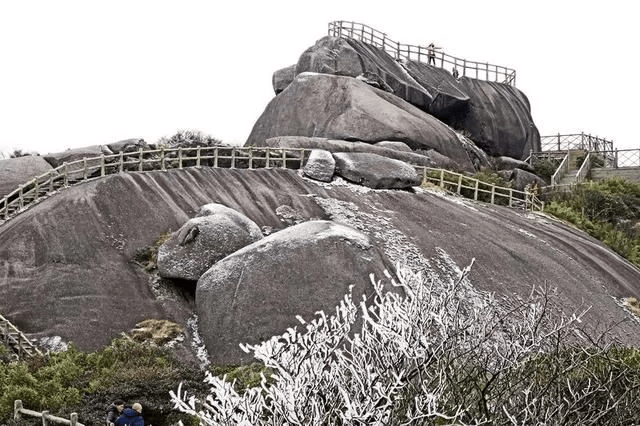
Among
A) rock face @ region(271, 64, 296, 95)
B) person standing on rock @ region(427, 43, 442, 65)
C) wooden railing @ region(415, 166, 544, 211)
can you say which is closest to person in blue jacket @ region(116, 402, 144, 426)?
wooden railing @ region(415, 166, 544, 211)

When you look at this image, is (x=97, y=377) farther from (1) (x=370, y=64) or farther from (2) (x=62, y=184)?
(1) (x=370, y=64)

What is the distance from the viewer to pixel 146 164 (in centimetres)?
2548

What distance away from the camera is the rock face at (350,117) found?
1458 inches

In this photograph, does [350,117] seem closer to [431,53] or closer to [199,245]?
[431,53]

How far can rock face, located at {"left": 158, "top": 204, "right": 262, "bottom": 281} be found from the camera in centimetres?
2038

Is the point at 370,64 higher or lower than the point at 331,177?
higher

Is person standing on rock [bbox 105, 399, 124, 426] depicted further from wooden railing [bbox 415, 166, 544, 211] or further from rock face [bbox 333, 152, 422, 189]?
wooden railing [bbox 415, 166, 544, 211]

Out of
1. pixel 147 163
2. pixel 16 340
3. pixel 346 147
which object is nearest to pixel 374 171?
pixel 346 147

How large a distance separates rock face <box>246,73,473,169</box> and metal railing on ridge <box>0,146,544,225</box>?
306 inches

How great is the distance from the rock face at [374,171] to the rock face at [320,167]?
1.88 feet

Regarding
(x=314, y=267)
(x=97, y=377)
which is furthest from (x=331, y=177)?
(x=97, y=377)

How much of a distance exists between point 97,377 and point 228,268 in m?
4.52

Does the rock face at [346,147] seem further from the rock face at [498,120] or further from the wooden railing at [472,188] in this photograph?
the rock face at [498,120]

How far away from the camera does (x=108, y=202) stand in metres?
22.2
